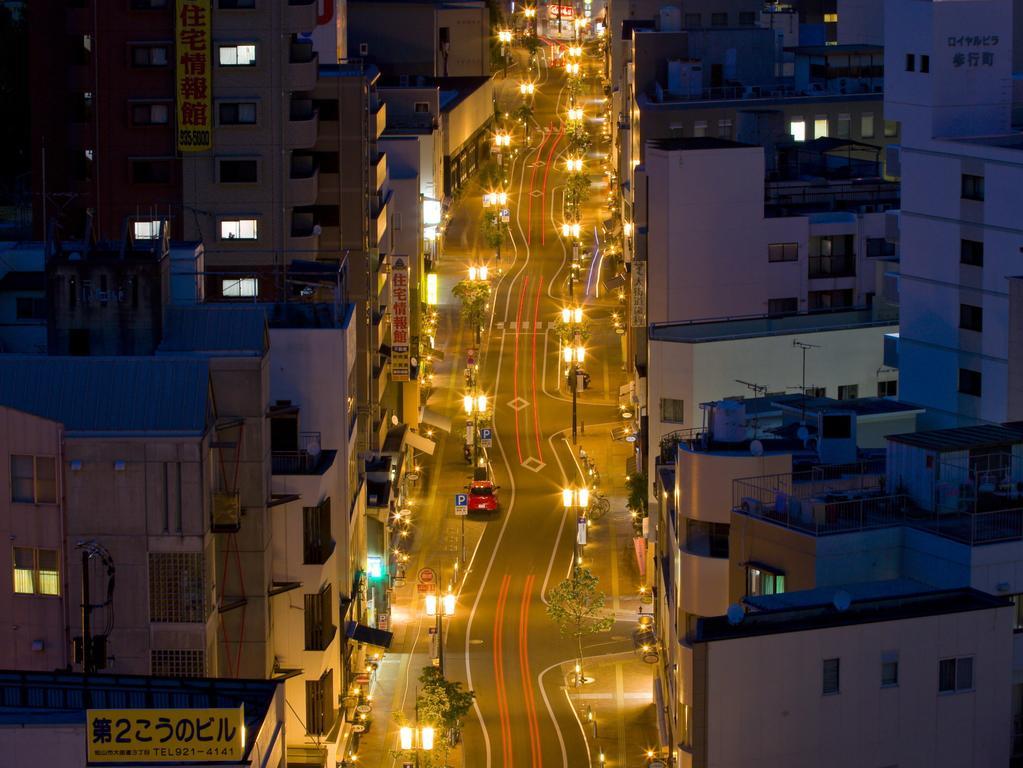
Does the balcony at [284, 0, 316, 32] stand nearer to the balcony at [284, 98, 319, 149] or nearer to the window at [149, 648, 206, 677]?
the balcony at [284, 98, 319, 149]

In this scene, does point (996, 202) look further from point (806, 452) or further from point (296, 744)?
point (296, 744)

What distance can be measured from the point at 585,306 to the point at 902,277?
206 feet

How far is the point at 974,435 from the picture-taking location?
214 feet

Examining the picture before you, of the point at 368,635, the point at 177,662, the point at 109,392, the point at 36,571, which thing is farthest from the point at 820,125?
the point at 36,571

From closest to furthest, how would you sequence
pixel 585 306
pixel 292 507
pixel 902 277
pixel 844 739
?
pixel 844 739, pixel 292 507, pixel 902 277, pixel 585 306

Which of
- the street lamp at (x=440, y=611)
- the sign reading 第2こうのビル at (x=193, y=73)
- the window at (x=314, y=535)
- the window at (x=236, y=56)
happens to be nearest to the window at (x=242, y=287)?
the sign reading 第2こうのビル at (x=193, y=73)

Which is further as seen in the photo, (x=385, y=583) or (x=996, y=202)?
(x=385, y=583)

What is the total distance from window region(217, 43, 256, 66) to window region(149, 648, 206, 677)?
3528cm

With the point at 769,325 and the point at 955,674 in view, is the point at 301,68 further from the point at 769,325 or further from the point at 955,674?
the point at 955,674

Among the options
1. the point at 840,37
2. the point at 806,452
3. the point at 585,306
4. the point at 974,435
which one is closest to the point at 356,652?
the point at 806,452

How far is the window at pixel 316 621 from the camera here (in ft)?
252

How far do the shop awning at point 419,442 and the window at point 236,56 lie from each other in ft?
87.9

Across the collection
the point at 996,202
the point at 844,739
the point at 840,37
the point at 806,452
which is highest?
the point at 840,37

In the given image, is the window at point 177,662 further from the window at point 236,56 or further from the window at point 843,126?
the window at point 843,126
